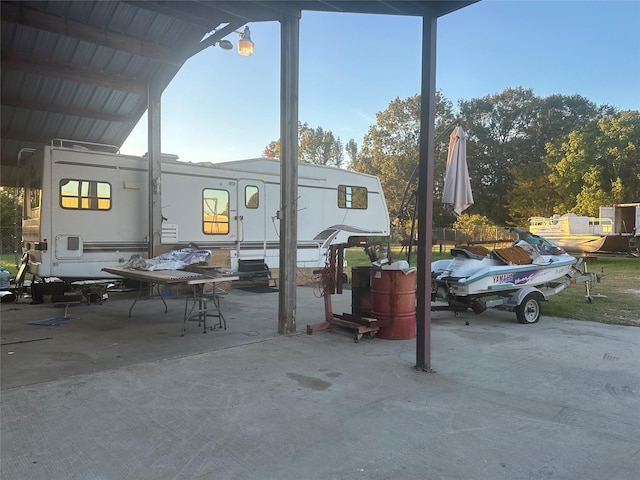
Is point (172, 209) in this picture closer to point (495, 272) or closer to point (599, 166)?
point (495, 272)

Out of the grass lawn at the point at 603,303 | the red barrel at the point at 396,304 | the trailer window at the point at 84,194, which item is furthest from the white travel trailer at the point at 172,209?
the grass lawn at the point at 603,303

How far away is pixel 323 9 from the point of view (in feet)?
19.2

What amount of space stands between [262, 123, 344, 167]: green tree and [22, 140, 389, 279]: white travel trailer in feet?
104

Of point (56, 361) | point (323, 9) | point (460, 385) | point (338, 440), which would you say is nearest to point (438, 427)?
point (338, 440)

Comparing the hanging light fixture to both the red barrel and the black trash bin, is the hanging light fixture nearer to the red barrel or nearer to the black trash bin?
the black trash bin

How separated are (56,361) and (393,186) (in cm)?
3126

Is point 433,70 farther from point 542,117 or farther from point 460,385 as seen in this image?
point 542,117

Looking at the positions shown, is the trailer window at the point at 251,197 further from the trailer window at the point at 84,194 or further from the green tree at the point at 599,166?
the green tree at the point at 599,166

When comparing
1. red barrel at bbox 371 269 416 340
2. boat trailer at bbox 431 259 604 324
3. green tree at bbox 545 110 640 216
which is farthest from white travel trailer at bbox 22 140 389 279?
green tree at bbox 545 110 640 216

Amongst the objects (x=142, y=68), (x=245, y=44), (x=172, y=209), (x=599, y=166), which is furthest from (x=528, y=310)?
(x=599, y=166)

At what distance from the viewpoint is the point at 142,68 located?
934 cm

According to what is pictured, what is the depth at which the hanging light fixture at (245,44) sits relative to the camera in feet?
23.7

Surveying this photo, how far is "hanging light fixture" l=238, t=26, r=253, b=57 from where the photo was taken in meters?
7.23

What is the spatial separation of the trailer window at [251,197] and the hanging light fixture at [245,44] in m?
3.86
